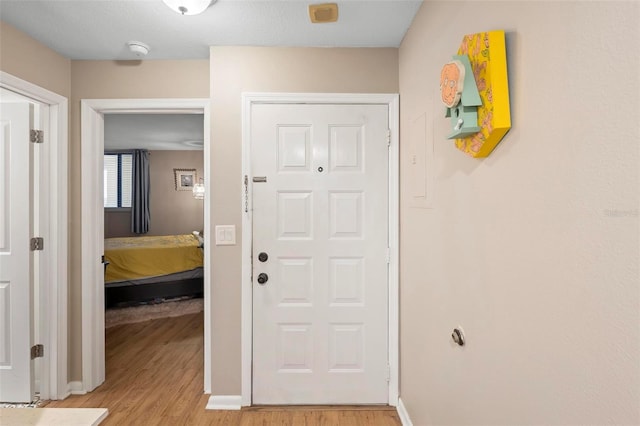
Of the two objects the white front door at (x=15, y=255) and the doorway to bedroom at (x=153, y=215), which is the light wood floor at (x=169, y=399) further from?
the doorway to bedroom at (x=153, y=215)

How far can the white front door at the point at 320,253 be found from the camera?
2.16 metres

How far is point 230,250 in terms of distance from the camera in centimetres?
217

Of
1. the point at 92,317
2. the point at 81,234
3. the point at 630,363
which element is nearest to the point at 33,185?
the point at 81,234

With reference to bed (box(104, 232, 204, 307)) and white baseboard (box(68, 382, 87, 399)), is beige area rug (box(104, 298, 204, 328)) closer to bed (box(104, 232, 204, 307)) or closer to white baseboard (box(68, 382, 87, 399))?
bed (box(104, 232, 204, 307))

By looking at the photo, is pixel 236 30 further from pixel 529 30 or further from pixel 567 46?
pixel 567 46

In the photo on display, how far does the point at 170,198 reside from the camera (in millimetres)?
6543

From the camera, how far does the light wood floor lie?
2039 mm

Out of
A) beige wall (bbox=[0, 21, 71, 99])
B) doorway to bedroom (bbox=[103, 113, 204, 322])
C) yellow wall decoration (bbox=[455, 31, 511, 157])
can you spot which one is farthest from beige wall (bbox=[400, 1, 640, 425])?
doorway to bedroom (bbox=[103, 113, 204, 322])

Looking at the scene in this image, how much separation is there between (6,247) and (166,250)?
7.09 feet

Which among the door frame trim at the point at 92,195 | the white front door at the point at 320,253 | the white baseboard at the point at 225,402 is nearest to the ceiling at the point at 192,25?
the door frame trim at the point at 92,195

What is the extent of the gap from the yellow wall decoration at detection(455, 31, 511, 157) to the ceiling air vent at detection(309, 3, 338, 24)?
97cm

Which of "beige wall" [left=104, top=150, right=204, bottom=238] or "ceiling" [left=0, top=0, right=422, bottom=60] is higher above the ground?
"ceiling" [left=0, top=0, right=422, bottom=60]

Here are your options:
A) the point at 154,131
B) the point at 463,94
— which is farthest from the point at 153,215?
the point at 463,94

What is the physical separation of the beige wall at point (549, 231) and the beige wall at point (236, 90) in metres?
0.77
